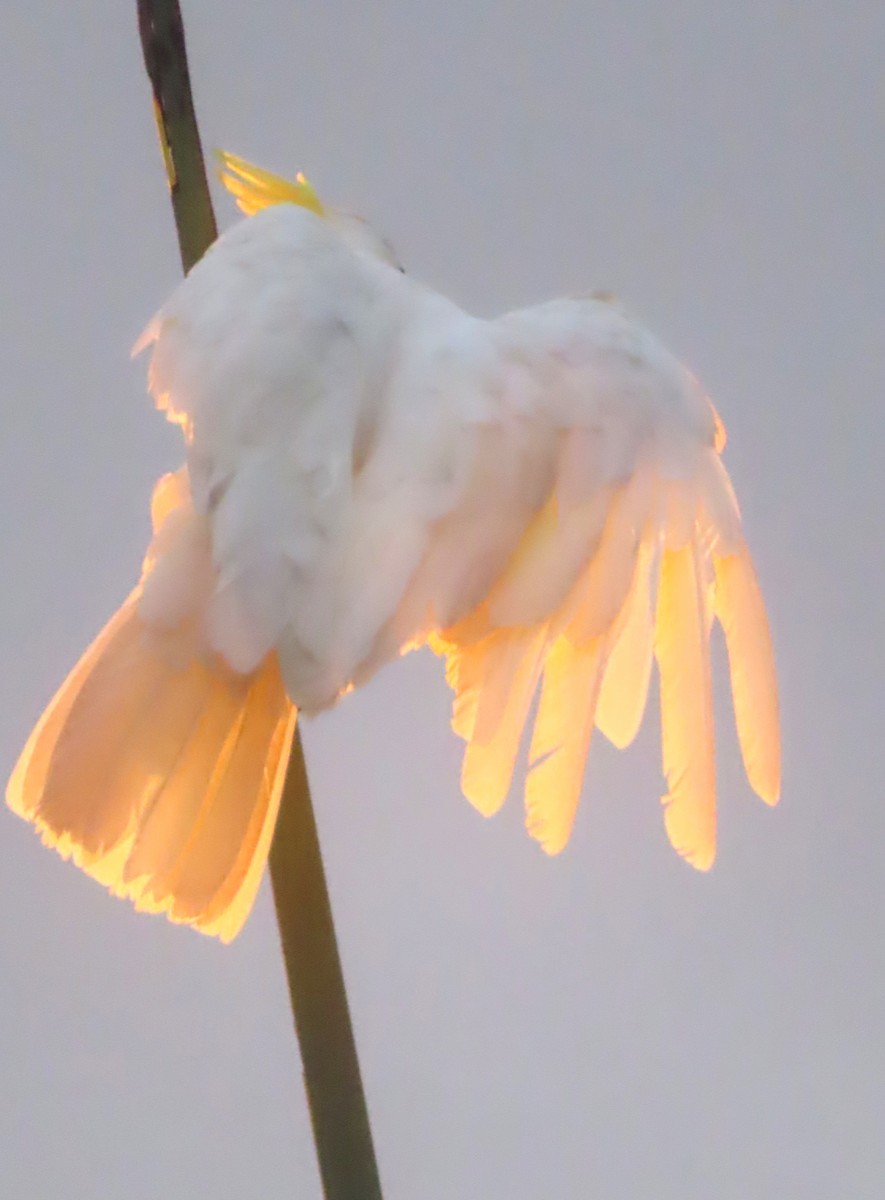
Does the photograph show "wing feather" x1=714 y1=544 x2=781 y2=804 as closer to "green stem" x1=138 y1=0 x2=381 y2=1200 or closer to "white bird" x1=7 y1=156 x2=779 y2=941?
"white bird" x1=7 y1=156 x2=779 y2=941

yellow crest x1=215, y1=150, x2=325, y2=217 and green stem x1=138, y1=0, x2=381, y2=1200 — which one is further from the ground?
yellow crest x1=215, y1=150, x2=325, y2=217

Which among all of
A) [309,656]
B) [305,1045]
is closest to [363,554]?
[309,656]

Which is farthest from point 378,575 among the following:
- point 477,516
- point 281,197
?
point 281,197

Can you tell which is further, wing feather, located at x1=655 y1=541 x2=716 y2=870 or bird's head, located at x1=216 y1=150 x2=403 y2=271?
bird's head, located at x1=216 y1=150 x2=403 y2=271

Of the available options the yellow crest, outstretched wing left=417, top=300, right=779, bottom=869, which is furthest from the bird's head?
outstretched wing left=417, top=300, right=779, bottom=869

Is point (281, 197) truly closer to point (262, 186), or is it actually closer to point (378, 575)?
point (262, 186)

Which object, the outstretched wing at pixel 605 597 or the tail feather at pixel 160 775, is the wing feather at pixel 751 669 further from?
the tail feather at pixel 160 775

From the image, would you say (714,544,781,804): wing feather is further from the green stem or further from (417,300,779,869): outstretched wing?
the green stem
